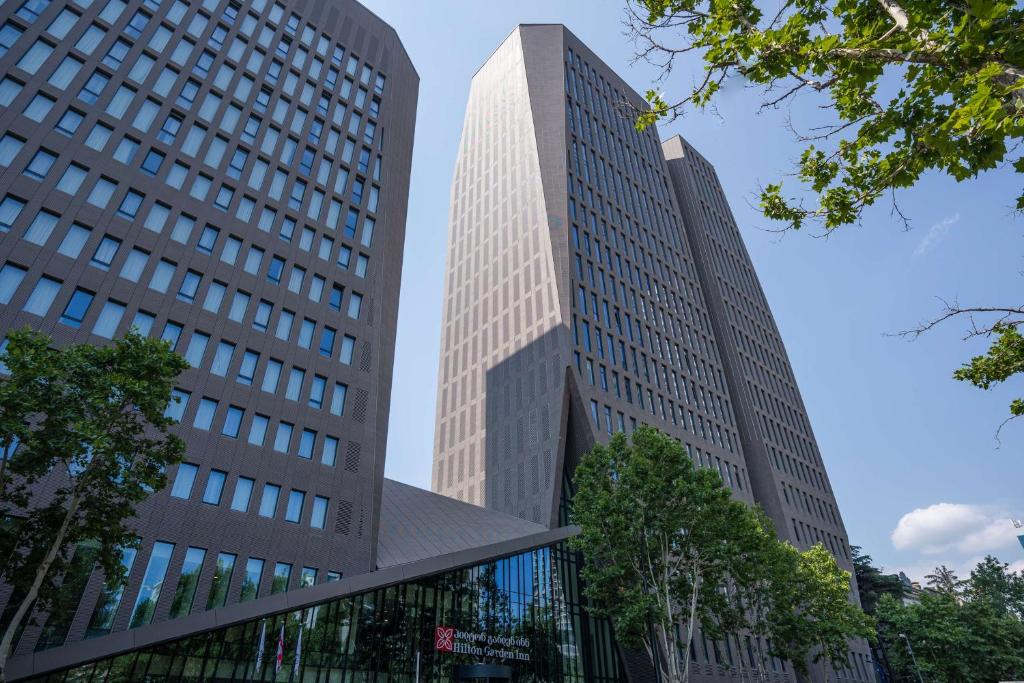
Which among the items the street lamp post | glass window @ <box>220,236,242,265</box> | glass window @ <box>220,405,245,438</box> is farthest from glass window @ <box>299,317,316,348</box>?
the street lamp post

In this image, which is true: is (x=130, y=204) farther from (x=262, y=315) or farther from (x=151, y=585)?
(x=151, y=585)

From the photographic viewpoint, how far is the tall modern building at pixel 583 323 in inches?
2061

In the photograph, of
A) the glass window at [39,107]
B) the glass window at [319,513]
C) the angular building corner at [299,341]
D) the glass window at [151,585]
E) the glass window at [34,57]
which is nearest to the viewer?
the glass window at [151,585]

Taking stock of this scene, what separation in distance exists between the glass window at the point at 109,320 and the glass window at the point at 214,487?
8.36m

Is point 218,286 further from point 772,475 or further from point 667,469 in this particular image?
point 772,475

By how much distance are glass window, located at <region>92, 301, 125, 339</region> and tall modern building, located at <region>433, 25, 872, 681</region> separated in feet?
105

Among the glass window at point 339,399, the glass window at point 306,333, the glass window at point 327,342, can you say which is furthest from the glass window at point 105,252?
the glass window at point 339,399

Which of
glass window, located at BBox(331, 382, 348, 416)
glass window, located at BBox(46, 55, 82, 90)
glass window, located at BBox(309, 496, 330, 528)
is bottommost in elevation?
glass window, located at BBox(309, 496, 330, 528)

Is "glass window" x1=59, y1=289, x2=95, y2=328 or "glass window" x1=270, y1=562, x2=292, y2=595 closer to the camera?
"glass window" x1=59, y1=289, x2=95, y2=328

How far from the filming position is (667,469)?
29.7 m

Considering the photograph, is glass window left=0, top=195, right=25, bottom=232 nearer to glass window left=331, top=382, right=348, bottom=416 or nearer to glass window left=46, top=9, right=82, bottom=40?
glass window left=46, top=9, right=82, bottom=40

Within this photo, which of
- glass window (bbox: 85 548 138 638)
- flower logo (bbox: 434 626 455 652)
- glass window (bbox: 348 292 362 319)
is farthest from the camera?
glass window (bbox: 348 292 362 319)

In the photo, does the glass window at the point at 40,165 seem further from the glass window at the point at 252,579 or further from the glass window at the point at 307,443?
the glass window at the point at 252,579

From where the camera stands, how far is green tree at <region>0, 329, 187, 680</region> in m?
16.5
